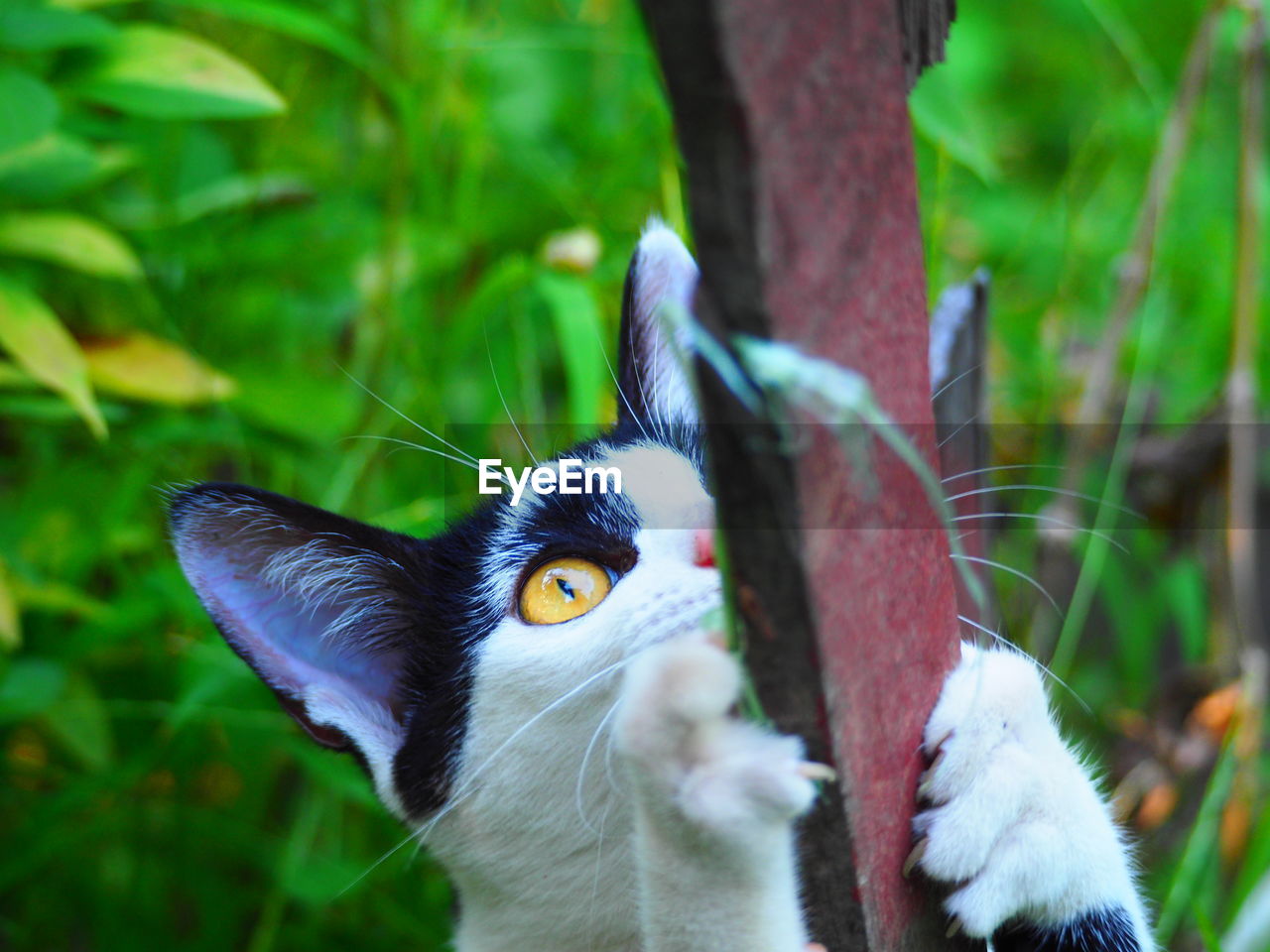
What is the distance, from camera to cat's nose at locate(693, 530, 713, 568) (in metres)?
0.68

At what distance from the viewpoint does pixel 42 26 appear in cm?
101

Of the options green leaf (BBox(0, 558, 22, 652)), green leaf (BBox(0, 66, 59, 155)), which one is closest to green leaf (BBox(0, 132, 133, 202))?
green leaf (BBox(0, 66, 59, 155))

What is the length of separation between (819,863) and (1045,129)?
267 cm

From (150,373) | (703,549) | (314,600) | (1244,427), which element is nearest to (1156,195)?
(1244,427)

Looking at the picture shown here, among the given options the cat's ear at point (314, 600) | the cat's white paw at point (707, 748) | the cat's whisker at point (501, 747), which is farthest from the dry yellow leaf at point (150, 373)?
the cat's white paw at point (707, 748)

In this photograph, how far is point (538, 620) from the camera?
0.79 metres

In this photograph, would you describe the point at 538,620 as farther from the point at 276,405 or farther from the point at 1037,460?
the point at 1037,460

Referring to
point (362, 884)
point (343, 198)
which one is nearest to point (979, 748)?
point (362, 884)

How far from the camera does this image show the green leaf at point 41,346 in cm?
102

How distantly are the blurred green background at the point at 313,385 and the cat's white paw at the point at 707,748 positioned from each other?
2.46 ft

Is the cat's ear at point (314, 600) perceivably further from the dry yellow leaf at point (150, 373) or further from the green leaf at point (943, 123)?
the green leaf at point (943, 123)

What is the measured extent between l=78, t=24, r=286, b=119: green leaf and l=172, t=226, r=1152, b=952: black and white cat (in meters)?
0.45

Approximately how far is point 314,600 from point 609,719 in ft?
0.98

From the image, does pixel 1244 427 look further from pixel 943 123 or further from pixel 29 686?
pixel 29 686
